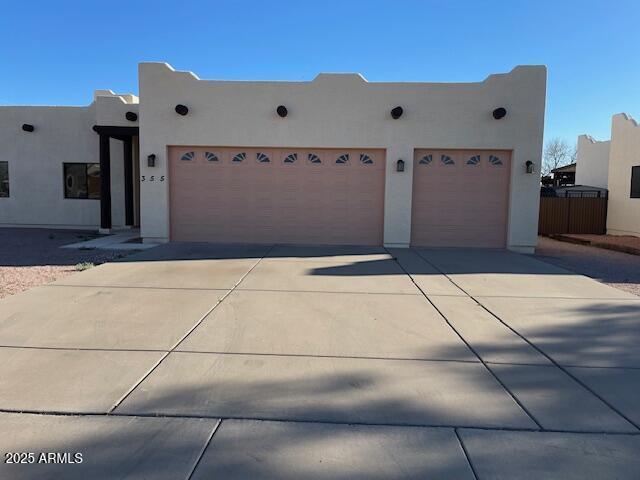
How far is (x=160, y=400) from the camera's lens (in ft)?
12.7

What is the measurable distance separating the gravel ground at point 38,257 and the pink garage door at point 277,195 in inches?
105

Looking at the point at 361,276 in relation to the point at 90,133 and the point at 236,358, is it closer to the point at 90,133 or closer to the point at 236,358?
the point at 236,358

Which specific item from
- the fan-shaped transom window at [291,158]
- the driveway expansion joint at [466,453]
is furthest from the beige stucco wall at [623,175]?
the driveway expansion joint at [466,453]

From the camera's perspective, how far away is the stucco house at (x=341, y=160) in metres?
13.1

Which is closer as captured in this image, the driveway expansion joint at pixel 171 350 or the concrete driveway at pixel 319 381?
the concrete driveway at pixel 319 381

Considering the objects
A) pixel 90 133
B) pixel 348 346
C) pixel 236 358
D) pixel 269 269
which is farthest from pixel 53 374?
pixel 90 133

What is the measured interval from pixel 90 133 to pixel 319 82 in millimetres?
9484

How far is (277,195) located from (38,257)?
605 cm

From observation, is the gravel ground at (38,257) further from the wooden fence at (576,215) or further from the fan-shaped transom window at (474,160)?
the wooden fence at (576,215)

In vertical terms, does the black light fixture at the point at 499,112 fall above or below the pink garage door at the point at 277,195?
above

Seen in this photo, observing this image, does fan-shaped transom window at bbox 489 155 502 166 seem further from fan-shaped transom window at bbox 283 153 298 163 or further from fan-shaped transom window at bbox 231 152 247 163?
fan-shaped transom window at bbox 231 152 247 163

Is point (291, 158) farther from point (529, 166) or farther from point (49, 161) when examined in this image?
point (49, 161)

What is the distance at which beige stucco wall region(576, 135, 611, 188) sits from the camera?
72.1ft

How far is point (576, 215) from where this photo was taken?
19859mm
